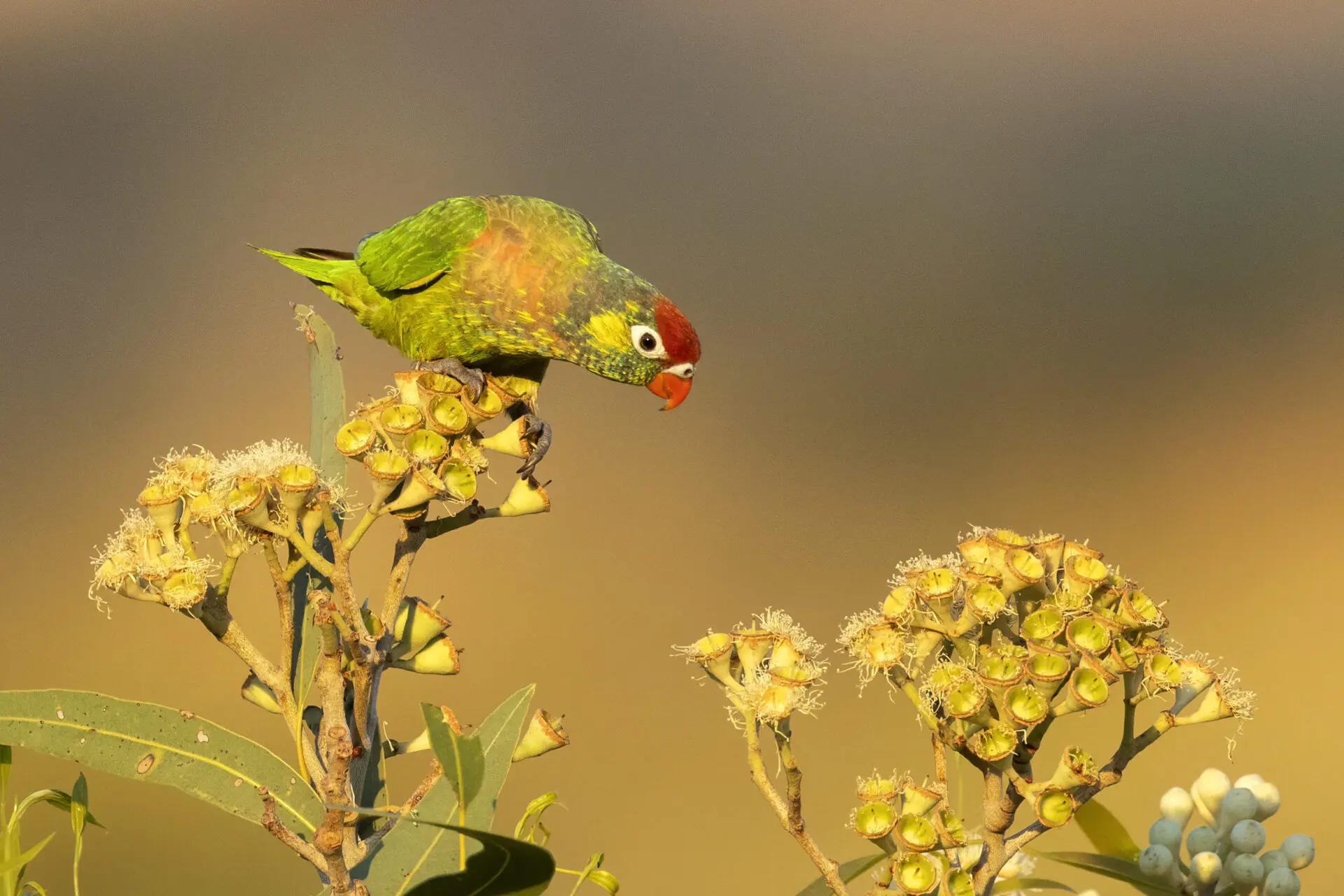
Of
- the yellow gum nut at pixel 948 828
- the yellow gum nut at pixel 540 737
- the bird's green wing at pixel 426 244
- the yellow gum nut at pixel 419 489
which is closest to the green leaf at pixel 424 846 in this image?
the yellow gum nut at pixel 540 737

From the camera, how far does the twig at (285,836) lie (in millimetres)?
503

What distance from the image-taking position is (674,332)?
95 centimetres

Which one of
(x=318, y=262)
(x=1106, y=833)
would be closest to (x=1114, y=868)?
(x=1106, y=833)

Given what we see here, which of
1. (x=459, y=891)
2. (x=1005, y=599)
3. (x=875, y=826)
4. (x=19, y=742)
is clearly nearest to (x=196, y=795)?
(x=19, y=742)

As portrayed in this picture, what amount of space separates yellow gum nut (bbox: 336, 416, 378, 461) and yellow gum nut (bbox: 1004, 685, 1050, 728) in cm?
42

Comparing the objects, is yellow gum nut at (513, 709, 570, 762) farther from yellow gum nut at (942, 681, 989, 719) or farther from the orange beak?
the orange beak

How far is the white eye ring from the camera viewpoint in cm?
96

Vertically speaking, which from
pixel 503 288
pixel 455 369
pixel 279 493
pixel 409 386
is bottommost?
pixel 279 493

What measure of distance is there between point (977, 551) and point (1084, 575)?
0.22 ft

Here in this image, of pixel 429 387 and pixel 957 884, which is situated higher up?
pixel 429 387

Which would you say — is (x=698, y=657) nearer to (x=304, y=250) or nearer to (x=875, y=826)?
(x=875, y=826)

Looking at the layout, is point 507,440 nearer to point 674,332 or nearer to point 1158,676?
point 674,332

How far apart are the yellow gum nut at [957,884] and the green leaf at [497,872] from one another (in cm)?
24

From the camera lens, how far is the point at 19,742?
58 cm
